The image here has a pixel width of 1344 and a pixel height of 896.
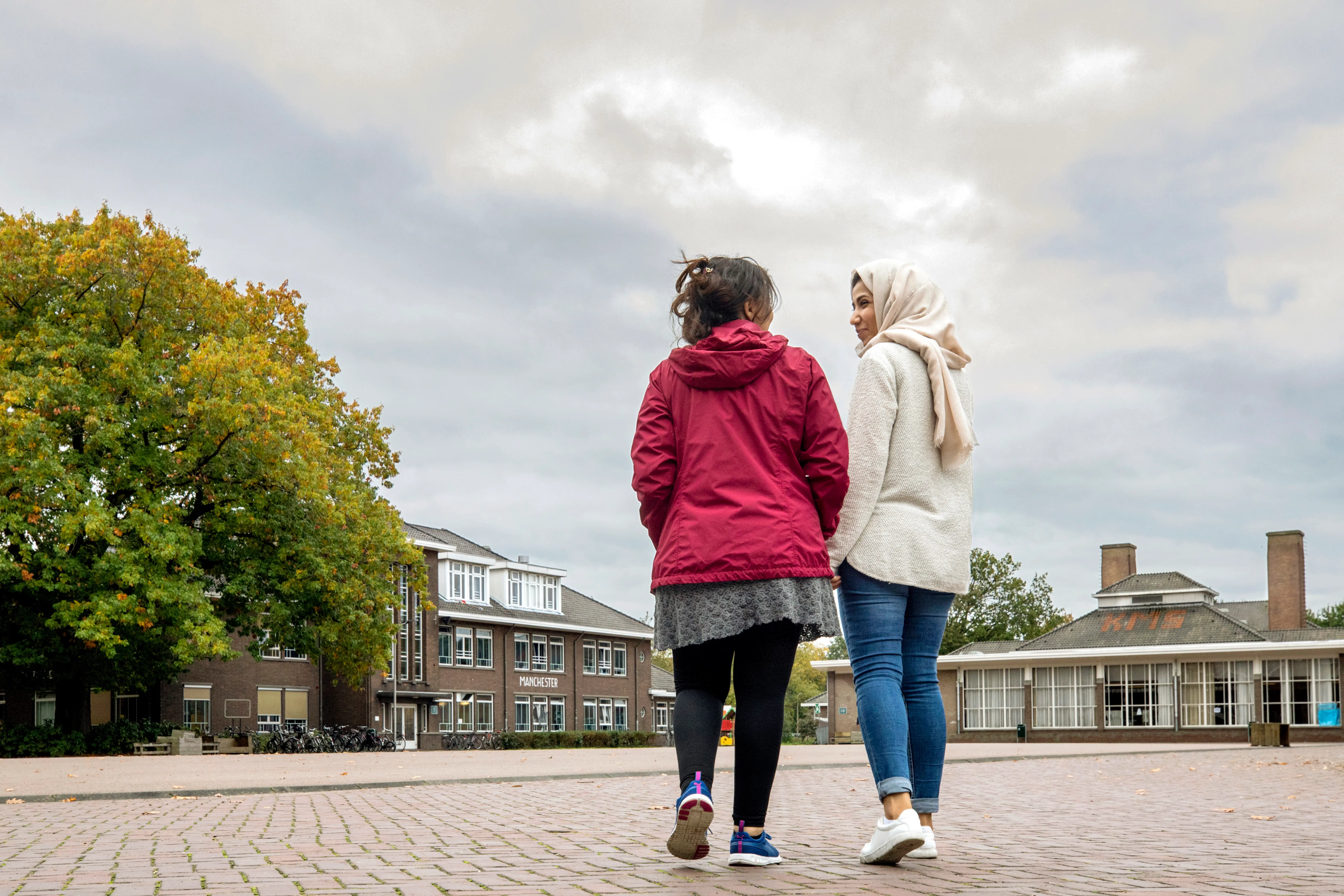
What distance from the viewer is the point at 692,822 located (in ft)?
13.0

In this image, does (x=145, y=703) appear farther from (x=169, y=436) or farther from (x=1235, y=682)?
(x=1235, y=682)

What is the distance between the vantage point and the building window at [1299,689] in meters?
38.9

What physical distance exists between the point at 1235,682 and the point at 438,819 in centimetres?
3937

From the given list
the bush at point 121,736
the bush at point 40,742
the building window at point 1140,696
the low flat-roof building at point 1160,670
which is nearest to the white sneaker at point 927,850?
the bush at point 40,742

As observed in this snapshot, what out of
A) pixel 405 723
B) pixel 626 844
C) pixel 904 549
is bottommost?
pixel 405 723

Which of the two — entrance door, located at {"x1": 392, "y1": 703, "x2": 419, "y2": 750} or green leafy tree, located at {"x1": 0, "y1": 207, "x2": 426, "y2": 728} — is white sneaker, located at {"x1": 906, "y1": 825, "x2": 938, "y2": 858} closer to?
green leafy tree, located at {"x1": 0, "y1": 207, "x2": 426, "y2": 728}

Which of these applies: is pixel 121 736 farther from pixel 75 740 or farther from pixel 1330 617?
pixel 1330 617

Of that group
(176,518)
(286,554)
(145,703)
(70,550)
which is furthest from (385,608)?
(145,703)

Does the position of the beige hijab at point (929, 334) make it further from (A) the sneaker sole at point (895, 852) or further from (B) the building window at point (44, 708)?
(B) the building window at point (44, 708)

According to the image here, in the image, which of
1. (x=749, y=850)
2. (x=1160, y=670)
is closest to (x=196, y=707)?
(x=1160, y=670)

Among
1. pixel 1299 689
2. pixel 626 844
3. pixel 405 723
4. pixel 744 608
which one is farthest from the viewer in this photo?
pixel 405 723

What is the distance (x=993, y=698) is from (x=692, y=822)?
144 ft

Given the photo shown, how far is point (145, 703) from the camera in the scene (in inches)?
1603

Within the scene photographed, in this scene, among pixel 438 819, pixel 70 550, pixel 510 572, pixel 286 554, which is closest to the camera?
pixel 438 819
